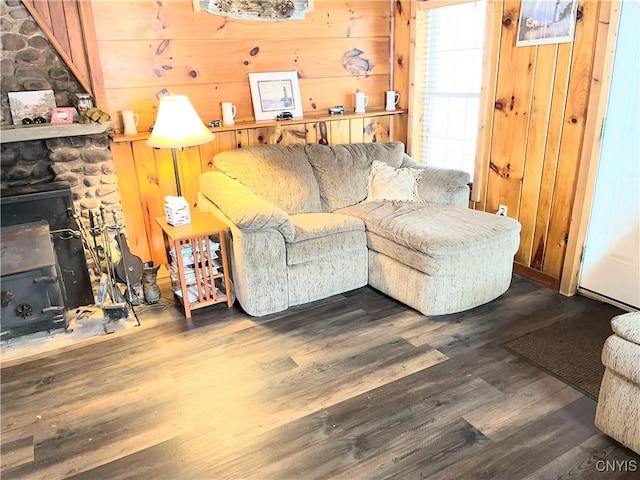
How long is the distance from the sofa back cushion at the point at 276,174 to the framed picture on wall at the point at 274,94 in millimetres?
332

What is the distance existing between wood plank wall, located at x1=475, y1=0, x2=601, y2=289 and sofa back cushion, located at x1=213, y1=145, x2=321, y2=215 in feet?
4.43

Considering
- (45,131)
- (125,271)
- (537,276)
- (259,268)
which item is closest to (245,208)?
(259,268)

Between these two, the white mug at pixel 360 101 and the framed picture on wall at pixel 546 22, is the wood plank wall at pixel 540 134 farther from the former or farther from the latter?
the white mug at pixel 360 101

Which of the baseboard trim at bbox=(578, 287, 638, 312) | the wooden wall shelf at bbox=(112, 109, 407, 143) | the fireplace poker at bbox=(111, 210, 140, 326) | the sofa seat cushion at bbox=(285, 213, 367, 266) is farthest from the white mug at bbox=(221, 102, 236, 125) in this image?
the baseboard trim at bbox=(578, 287, 638, 312)

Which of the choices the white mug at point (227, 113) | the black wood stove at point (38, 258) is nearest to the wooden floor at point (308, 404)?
the black wood stove at point (38, 258)

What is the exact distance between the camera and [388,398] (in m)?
2.21

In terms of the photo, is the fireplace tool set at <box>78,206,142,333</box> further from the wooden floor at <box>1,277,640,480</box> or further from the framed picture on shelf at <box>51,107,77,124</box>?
the framed picture on shelf at <box>51,107,77,124</box>

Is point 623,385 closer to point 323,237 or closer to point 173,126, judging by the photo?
point 323,237

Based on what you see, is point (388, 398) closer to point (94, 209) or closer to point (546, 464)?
point (546, 464)

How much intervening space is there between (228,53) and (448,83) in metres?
1.73

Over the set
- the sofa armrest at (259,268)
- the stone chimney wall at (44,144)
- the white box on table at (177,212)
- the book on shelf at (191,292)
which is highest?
the stone chimney wall at (44,144)

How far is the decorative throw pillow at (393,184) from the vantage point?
11.6 ft

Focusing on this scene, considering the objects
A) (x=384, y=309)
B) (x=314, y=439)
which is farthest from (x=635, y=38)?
(x=314, y=439)

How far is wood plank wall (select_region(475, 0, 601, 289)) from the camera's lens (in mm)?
2866
